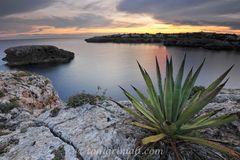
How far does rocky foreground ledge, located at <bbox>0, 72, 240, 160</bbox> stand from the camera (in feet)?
13.1

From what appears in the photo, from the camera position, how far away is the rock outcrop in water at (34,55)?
78438mm

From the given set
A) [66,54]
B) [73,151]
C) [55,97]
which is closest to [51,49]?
[66,54]

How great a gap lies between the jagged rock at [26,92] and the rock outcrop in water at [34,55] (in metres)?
75.1

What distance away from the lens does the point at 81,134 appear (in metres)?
4.63

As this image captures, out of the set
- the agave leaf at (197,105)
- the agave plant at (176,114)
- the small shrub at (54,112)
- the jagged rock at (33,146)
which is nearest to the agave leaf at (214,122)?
the agave plant at (176,114)

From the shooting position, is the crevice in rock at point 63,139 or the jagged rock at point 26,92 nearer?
the crevice in rock at point 63,139

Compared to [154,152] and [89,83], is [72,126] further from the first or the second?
[89,83]

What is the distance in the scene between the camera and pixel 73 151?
163 inches

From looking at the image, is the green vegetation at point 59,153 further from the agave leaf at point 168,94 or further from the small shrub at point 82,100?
the agave leaf at point 168,94

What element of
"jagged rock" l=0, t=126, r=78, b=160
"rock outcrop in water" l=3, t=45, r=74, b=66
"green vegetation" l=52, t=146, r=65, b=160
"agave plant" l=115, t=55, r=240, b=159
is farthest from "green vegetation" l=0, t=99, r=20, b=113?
"rock outcrop in water" l=3, t=45, r=74, b=66

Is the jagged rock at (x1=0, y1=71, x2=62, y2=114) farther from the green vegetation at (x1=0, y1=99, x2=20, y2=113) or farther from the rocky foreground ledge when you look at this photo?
the rocky foreground ledge

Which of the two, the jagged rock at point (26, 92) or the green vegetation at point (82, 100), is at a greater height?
the green vegetation at point (82, 100)

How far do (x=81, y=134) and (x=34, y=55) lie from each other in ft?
275

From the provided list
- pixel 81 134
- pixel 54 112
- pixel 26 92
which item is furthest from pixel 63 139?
pixel 26 92
